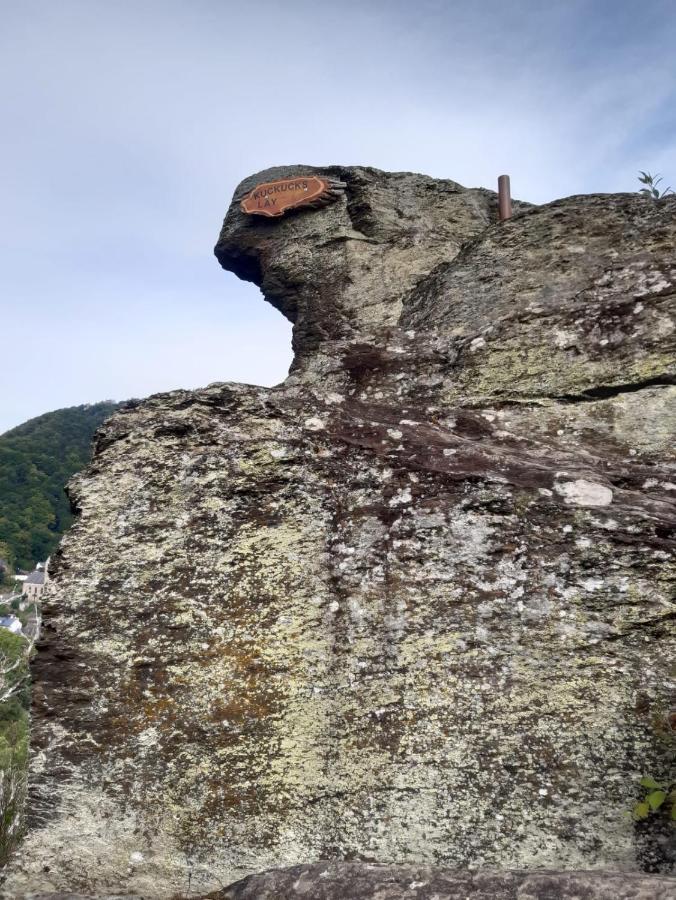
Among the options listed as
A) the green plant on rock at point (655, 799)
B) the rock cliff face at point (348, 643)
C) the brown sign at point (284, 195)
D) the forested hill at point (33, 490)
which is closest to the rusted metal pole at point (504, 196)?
the brown sign at point (284, 195)

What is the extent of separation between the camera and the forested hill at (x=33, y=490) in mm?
92438

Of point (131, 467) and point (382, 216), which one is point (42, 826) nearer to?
point (131, 467)

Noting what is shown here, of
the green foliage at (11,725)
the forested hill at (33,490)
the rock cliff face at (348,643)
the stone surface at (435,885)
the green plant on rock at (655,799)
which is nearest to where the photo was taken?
the stone surface at (435,885)

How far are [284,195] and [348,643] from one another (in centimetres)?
1100

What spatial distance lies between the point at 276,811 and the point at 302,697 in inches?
22.4

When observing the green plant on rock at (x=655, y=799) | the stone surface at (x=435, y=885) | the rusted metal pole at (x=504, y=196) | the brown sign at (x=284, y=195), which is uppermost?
the brown sign at (x=284, y=195)

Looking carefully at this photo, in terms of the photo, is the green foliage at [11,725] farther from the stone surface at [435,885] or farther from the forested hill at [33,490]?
the forested hill at [33,490]

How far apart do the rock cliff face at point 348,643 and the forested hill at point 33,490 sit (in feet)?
292

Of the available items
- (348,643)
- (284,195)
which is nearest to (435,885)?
(348,643)

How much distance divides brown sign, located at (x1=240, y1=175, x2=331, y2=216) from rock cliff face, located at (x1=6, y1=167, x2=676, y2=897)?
871cm

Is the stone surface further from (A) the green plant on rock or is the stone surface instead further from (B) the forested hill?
(B) the forested hill

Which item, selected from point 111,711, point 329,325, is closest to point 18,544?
point 329,325

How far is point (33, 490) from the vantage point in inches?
3588

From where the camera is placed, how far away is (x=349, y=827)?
3.66m
